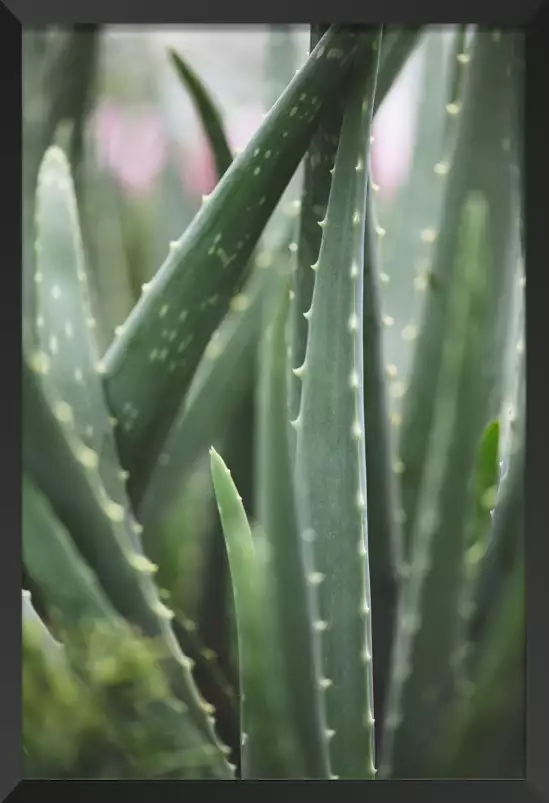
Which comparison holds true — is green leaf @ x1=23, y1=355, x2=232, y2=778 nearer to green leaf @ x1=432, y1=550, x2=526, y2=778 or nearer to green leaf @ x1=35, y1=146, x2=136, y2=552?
green leaf @ x1=35, y1=146, x2=136, y2=552

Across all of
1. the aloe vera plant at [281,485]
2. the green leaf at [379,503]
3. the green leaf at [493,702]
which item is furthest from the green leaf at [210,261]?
the green leaf at [493,702]

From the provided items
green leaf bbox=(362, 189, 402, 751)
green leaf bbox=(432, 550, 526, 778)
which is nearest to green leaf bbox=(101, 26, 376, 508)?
green leaf bbox=(362, 189, 402, 751)

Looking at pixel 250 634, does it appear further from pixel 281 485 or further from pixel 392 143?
pixel 392 143

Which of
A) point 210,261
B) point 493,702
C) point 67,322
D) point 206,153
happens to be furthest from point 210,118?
point 493,702

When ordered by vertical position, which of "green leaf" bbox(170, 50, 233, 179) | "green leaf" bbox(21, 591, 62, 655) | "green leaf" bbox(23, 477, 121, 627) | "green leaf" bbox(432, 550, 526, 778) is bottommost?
"green leaf" bbox(432, 550, 526, 778)

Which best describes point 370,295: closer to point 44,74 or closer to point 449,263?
point 449,263

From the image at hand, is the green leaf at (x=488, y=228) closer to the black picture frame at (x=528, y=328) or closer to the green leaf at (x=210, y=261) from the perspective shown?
the black picture frame at (x=528, y=328)

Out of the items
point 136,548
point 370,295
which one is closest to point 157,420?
point 136,548
